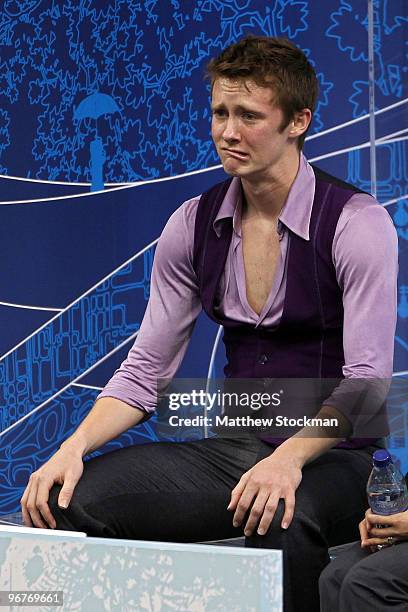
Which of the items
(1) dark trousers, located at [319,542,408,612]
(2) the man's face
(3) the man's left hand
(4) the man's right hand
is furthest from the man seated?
(2) the man's face

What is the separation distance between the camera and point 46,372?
3873mm

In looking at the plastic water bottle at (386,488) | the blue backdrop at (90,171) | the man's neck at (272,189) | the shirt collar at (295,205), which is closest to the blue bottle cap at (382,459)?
the plastic water bottle at (386,488)

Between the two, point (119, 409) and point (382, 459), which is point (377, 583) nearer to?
point (382, 459)

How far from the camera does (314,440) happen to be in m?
1.92

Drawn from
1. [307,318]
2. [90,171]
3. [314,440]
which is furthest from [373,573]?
[90,171]

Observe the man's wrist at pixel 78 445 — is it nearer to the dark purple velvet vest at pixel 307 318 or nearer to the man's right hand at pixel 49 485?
the man's right hand at pixel 49 485

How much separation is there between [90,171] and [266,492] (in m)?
2.16

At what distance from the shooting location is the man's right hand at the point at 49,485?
1947mm

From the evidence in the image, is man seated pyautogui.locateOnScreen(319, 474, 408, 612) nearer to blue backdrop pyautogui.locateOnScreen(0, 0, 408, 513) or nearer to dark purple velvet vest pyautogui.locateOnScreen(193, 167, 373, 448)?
dark purple velvet vest pyautogui.locateOnScreen(193, 167, 373, 448)

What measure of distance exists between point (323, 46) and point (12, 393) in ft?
5.76

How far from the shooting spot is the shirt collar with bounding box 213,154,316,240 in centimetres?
215

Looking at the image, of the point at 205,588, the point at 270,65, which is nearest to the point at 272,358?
the point at 270,65

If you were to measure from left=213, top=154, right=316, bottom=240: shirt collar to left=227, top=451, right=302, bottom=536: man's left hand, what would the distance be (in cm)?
51

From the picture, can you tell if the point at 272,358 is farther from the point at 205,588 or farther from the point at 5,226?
the point at 5,226
